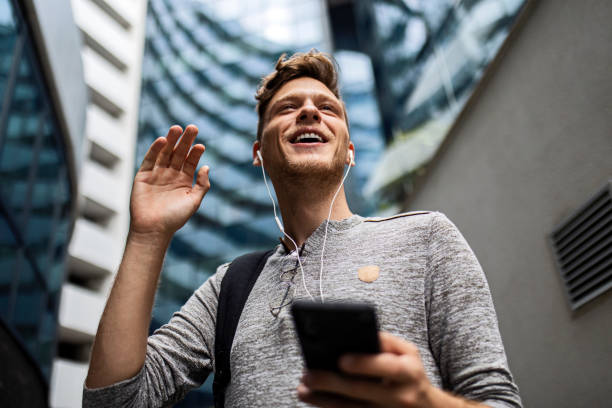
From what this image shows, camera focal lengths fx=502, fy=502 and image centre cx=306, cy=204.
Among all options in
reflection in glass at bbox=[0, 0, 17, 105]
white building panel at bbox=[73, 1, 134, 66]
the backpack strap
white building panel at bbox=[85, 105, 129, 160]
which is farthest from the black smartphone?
white building panel at bbox=[73, 1, 134, 66]

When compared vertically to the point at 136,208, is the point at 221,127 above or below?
above

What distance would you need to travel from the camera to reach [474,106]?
4.71 metres

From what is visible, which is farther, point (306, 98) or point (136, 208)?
point (306, 98)

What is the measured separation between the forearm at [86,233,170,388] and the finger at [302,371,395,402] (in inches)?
30.8

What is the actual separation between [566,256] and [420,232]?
205 cm

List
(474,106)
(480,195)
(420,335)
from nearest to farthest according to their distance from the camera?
1. (420,335)
2. (480,195)
3. (474,106)

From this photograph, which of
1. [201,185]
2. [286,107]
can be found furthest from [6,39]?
[201,185]

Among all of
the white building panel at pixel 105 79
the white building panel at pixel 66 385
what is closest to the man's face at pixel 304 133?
the white building panel at pixel 66 385

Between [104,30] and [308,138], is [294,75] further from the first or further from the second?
→ [104,30]

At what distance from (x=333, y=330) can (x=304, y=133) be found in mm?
1314

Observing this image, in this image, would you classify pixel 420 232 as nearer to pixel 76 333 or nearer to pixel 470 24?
pixel 470 24

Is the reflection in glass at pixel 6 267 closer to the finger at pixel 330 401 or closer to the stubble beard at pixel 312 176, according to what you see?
the stubble beard at pixel 312 176

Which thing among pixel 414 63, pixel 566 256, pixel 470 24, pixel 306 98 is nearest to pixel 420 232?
pixel 306 98

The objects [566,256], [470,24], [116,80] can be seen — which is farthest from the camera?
[116,80]
